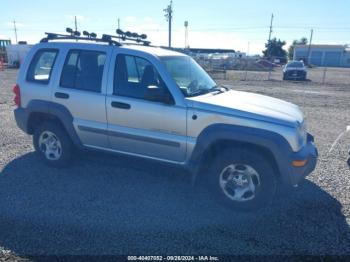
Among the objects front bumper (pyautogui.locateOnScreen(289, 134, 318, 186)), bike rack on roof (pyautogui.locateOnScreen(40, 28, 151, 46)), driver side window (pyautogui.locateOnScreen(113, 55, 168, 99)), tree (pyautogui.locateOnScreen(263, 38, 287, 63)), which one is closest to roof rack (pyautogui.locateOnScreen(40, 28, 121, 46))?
bike rack on roof (pyautogui.locateOnScreen(40, 28, 151, 46))

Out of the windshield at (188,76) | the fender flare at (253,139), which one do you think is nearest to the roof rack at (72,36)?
the windshield at (188,76)

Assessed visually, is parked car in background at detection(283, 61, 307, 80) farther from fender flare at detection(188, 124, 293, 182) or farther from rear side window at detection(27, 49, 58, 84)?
fender flare at detection(188, 124, 293, 182)

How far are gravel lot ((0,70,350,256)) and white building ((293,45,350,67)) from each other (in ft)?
242

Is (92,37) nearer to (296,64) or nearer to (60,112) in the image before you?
(60,112)

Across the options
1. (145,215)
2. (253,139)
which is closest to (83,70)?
(145,215)

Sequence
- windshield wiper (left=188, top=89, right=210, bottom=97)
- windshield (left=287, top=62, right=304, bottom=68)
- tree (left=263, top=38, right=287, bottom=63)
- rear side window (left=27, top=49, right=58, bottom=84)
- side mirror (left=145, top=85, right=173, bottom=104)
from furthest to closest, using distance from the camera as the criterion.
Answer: tree (left=263, top=38, right=287, bottom=63) → windshield (left=287, top=62, right=304, bottom=68) → rear side window (left=27, top=49, right=58, bottom=84) → windshield wiper (left=188, top=89, right=210, bottom=97) → side mirror (left=145, top=85, right=173, bottom=104)

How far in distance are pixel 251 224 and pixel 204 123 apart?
134 centimetres

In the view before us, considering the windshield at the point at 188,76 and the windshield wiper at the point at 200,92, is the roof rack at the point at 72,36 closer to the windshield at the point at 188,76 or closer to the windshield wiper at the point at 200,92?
the windshield at the point at 188,76

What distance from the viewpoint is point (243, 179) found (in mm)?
3990

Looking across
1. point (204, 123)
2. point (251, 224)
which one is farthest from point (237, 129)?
point (251, 224)

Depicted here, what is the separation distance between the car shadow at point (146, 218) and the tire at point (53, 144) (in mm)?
208

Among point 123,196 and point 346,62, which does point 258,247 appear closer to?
point 123,196

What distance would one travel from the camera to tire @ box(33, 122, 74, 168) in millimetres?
5086

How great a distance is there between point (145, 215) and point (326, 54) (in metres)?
81.4
